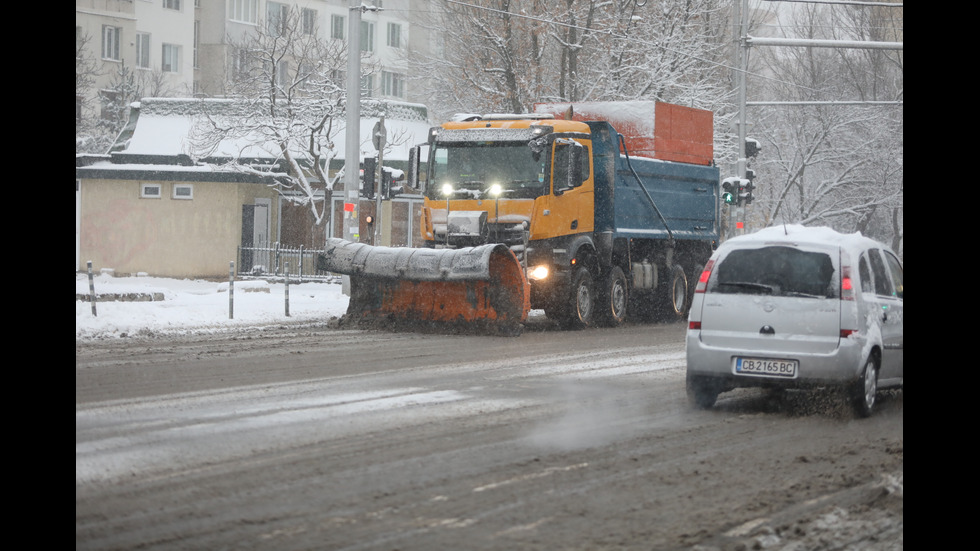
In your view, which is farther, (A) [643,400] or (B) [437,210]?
(B) [437,210]

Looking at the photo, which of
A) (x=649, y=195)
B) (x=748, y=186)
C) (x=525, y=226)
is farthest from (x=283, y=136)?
(x=525, y=226)

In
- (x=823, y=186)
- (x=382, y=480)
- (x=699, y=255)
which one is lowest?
(x=382, y=480)

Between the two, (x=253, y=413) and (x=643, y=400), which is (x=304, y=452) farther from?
(x=643, y=400)

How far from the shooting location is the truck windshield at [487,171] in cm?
1995

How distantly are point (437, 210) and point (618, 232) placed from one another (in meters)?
3.20

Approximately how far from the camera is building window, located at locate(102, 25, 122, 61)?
210 ft

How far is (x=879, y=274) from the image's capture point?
38.1 feet

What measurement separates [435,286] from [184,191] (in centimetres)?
1878

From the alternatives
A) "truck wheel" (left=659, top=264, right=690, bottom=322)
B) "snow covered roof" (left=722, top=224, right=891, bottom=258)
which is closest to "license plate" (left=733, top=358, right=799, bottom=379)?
"snow covered roof" (left=722, top=224, right=891, bottom=258)

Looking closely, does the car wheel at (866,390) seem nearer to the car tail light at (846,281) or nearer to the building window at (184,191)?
the car tail light at (846,281)

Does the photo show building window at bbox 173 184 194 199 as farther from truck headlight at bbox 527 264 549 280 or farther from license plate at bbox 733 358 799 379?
license plate at bbox 733 358 799 379
